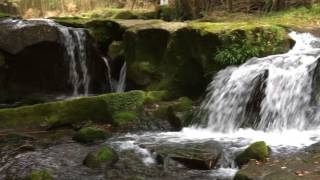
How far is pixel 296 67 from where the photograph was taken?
35.4ft

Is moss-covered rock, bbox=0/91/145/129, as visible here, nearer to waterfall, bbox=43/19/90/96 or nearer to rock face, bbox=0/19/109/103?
rock face, bbox=0/19/109/103

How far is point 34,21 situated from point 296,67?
786 cm

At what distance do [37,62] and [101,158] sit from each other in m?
7.98

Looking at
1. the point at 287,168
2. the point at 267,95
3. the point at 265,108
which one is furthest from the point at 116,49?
the point at 287,168

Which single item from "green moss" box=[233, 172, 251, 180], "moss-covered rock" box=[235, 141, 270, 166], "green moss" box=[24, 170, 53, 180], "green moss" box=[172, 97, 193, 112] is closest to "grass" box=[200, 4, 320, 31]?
"green moss" box=[172, 97, 193, 112]

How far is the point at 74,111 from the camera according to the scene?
457 inches

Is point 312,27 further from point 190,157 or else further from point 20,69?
point 20,69

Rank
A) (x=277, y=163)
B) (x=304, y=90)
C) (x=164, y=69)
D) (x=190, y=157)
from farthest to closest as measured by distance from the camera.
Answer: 1. (x=164, y=69)
2. (x=304, y=90)
3. (x=190, y=157)
4. (x=277, y=163)

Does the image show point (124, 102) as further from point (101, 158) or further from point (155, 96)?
point (101, 158)

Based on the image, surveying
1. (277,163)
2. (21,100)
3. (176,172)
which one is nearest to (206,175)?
(176,172)

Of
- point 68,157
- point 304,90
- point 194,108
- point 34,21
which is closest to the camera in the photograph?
point 68,157

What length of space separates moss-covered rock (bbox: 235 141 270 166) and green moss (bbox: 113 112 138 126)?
358cm

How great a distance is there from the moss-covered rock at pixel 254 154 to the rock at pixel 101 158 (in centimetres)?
196

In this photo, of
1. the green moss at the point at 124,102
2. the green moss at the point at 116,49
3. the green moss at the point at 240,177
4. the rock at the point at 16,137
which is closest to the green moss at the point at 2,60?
the green moss at the point at 116,49
